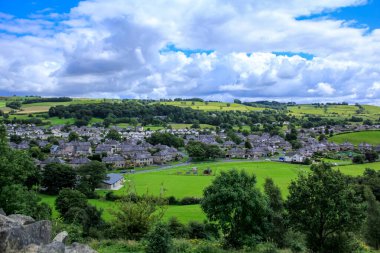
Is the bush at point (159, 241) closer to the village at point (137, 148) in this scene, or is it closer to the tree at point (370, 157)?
the village at point (137, 148)

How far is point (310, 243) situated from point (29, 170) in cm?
2109

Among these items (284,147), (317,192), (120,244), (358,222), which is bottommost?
(284,147)

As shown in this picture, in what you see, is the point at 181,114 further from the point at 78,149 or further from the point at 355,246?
the point at 355,246

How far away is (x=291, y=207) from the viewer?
59.6 feet

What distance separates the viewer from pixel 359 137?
126 metres

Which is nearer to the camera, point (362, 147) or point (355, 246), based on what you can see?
point (355, 246)

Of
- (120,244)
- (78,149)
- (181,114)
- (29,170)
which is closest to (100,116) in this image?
(181,114)

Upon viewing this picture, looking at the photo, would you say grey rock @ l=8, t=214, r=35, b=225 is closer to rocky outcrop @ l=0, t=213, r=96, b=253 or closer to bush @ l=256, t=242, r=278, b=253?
rocky outcrop @ l=0, t=213, r=96, b=253

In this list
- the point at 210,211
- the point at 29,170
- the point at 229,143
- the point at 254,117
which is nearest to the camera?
the point at 210,211

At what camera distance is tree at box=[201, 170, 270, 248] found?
754 inches

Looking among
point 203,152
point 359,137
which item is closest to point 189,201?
point 203,152

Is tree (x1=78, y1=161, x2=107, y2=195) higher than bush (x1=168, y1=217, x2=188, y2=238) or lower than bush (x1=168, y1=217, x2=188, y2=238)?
lower

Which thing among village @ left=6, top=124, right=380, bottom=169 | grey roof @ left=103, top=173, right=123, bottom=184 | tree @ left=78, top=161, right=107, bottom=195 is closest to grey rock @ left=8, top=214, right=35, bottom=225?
tree @ left=78, top=161, right=107, bottom=195

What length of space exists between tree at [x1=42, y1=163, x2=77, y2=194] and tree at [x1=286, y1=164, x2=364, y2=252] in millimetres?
47210
